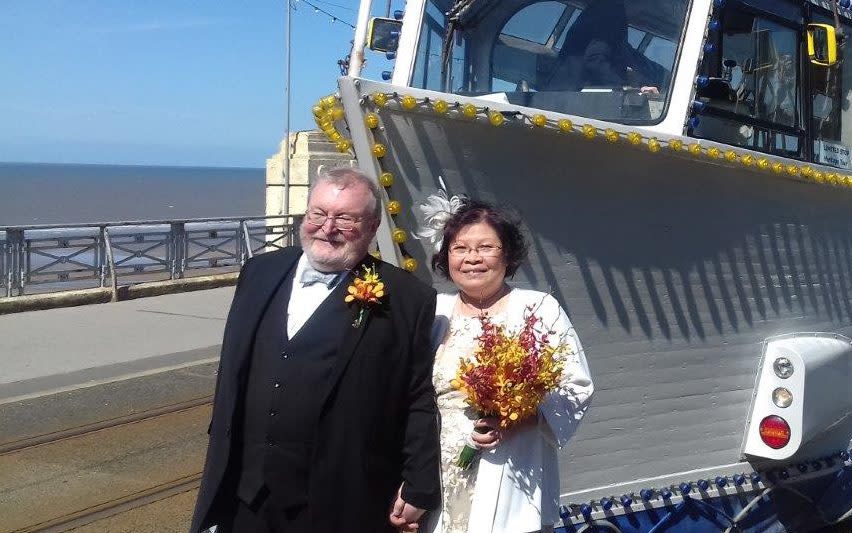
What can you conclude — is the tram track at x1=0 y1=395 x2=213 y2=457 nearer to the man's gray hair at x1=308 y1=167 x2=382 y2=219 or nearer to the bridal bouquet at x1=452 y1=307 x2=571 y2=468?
the man's gray hair at x1=308 y1=167 x2=382 y2=219

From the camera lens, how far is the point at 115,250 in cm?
1404

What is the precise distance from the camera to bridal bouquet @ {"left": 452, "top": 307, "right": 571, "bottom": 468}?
8.44 feet

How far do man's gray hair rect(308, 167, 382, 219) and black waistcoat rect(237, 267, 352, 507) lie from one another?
0.29 metres

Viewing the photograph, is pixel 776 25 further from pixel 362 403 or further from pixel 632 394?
pixel 362 403

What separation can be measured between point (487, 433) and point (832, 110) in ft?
10.8

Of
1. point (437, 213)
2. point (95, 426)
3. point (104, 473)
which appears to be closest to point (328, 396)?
point (437, 213)

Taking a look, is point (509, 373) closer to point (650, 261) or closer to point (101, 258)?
point (650, 261)

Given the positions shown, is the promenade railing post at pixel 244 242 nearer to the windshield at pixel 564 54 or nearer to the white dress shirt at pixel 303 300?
the windshield at pixel 564 54

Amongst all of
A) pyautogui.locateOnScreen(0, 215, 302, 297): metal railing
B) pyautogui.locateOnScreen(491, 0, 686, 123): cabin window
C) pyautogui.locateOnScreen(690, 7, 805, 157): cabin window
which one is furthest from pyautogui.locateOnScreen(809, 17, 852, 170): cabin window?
pyautogui.locateOnScreen(0, 215, 302, 297): metal railing

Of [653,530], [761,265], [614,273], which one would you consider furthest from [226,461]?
[761,265]

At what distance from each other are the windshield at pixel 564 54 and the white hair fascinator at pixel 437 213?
2.87 feet

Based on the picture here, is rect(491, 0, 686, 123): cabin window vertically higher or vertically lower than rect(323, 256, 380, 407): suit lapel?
higher

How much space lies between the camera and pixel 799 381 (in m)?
4.33

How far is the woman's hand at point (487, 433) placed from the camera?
8.76 feet
